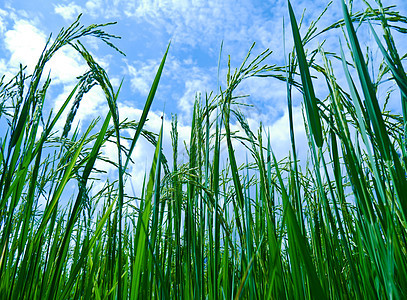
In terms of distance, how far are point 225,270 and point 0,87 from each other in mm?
1085

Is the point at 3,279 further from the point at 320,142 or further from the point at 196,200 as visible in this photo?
the point at 320,142

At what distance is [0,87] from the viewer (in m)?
1.31

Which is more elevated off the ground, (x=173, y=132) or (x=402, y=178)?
(x=173, y=132)

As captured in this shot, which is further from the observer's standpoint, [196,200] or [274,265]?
[196,200]

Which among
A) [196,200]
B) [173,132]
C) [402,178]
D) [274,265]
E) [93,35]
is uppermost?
[93,35]

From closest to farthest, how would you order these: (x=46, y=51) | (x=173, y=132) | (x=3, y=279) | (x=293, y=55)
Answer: (x=293, y=55)
(x=46, y=51)
(x=3, y=279)
(x=173, y=132)

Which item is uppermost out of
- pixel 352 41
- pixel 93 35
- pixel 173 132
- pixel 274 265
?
pixel 93 35

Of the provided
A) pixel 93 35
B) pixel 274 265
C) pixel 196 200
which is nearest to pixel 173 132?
pixel 196 200

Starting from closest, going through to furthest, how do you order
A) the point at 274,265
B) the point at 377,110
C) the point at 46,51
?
the point at 377,110
the point at 274,265
the point at 46,51

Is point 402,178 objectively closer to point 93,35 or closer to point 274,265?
point 274,265

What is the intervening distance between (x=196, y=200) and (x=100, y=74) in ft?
1.74

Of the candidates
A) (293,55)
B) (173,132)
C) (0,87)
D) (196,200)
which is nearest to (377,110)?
(293,55)

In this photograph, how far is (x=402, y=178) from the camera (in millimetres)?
746

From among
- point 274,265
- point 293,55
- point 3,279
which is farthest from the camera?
point 3,279
